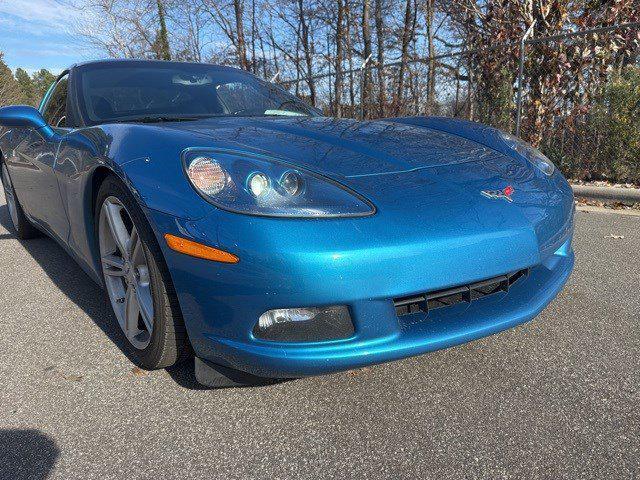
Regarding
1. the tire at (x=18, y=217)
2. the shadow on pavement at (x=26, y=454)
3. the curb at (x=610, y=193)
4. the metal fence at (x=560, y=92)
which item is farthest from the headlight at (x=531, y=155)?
the metal fence at (x=560, y=92)

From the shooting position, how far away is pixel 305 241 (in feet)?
4.69

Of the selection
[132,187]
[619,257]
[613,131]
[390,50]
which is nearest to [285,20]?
[390,50]

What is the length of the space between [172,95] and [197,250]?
158 cm

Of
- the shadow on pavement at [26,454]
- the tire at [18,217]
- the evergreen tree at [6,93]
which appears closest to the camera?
the shadow on pavement at [26,454]

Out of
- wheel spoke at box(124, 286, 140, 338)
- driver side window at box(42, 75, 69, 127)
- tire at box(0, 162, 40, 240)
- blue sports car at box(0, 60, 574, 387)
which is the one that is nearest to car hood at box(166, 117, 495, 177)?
blue sports car at box(0, 60, 574, 387)

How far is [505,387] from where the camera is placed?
70.1 inches

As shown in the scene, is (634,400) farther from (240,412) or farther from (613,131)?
(613,131)

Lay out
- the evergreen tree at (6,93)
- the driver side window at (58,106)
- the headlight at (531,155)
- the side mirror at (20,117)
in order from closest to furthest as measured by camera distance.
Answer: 1. the headlight at (531,155)
2. the side mirror at (20,117)
3. the driver side window at (58,106)
4. the evergreen tree at (6,93)

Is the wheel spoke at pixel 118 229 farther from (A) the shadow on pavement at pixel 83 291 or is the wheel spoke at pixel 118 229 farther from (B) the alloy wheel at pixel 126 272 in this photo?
(A) the shadow on pavement at pixel 83 291

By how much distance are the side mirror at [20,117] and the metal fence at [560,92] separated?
16.8ft

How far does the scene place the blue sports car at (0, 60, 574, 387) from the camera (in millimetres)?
1458

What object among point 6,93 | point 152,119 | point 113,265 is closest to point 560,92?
point 152,119

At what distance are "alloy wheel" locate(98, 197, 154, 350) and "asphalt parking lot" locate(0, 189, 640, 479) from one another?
15cm

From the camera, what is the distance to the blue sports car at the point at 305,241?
1.46m
